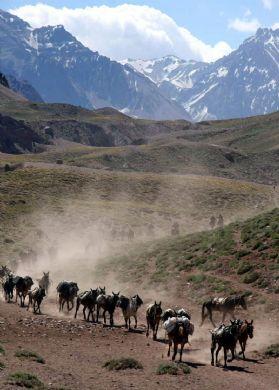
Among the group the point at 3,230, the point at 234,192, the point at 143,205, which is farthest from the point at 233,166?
the point at 3,230

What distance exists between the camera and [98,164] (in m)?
161

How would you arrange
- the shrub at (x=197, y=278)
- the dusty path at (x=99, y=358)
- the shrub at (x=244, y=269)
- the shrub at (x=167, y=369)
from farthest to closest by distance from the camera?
the shrub at (x=197, y=278), the shrub at (x=244, y=269), the shrub at (x=167, y=369), the dusty path at (x=99, y=358)

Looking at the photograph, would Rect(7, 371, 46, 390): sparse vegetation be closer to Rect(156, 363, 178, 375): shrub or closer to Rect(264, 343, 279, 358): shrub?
Rect(156, 363, 178, 375): shrub

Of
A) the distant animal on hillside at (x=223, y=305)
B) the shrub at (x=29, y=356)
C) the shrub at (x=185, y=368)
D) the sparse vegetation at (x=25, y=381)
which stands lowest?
the sparse vegetation at (x=25, y=381)

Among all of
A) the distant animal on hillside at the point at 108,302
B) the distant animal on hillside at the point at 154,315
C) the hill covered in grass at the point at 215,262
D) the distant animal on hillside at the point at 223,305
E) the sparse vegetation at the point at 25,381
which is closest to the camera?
the sparse vegetation at the point at 25,381

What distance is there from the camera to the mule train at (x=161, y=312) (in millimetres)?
24516

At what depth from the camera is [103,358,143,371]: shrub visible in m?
23.2

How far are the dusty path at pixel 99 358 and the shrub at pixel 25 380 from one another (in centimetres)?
30

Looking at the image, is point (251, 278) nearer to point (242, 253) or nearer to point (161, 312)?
point (242, 253)

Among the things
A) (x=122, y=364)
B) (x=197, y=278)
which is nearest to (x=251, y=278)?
(x=197, y=278)

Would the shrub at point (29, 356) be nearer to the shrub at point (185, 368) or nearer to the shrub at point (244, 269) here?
the shrub at point (185, 368)

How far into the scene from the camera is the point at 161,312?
2869 cm

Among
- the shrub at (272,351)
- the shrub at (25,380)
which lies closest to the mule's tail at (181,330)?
the shrub at (272,351)

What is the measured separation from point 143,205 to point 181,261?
2065 inches
